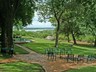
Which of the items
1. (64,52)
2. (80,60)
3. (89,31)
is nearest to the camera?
(80,60)

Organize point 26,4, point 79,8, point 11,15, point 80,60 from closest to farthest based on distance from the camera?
point 80,60 < point 11,15 < point 26,4 < point 79,8

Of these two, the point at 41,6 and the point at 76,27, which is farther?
the point at 76,27

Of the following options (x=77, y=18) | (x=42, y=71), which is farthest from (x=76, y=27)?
(x=42, y=71)

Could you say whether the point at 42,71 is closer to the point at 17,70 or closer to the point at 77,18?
the point at 17,70

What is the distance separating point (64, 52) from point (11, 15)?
24.7ft

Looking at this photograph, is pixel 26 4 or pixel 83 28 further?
pixel 83 28

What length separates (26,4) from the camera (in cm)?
3316

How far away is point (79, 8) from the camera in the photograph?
36750 millimetres

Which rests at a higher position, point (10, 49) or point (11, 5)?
point (11, 5)

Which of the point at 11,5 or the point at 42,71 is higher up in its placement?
the point at 11,5

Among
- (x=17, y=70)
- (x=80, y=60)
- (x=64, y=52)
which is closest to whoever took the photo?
(x=17, y=70)

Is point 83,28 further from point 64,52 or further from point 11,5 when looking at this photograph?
point 11,5

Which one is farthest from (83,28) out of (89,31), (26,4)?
(26,4)

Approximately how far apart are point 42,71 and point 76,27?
2968 cm
